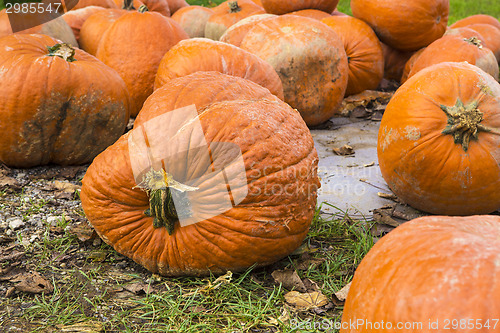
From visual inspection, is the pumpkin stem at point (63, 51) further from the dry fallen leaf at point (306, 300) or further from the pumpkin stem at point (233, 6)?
the pumpkin stem at point (233, 6)

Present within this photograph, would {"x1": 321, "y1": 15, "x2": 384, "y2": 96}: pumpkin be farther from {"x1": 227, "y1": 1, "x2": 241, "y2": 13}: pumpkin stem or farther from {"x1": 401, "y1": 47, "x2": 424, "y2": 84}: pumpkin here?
{"x1": 227, "y1": 1, "x2": 241, "y2": 13}: pumpkin stem

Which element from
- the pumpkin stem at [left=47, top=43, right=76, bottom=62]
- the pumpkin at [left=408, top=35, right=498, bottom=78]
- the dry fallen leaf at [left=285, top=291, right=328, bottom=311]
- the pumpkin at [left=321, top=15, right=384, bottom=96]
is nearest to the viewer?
the dry fallen leaf at [left=285, top=291, right=328, bottom=311]

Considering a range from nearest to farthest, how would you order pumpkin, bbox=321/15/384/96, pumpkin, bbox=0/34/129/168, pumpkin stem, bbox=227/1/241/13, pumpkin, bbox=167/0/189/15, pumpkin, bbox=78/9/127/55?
pumpkin, bbox=0/34/129/168
pumpkin, bbox=78/9/127/55
pumpkin, bbox=321/15/384/96
pumpkin stem, bbox=227/1/241/13
pumpkin, bbox=167/0/189/15

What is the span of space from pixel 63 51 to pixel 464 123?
2883 mm

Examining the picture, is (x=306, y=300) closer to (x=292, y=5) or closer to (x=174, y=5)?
(x=292, y=5)

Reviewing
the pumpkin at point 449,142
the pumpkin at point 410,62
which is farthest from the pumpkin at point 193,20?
the pumpkin at point 449,142

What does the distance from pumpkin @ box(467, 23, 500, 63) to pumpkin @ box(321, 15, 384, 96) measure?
87.8 inches

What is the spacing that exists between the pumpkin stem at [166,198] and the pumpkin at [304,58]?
232 cm

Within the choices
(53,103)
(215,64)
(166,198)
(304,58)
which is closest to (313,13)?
(304,58)

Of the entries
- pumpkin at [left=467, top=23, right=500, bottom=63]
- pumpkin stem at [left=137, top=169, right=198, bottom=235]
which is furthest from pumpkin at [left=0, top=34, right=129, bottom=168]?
pumpkin at [left=467, top=23, right=500, bottom=63]

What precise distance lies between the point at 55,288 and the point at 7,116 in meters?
1.62

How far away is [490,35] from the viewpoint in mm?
6660

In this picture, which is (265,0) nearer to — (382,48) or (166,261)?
(382,48)

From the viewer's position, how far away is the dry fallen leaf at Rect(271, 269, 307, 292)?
2.30m
